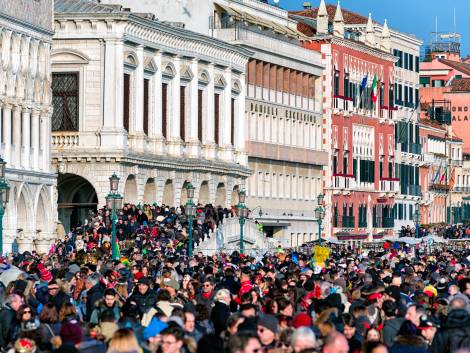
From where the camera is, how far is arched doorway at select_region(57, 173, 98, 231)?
78.9 m

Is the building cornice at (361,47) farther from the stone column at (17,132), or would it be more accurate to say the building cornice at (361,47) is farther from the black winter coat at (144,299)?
the black winter coat at (144,299)

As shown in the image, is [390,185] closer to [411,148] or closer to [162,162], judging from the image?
[411,148]

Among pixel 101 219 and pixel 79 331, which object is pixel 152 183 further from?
pixel 79 331

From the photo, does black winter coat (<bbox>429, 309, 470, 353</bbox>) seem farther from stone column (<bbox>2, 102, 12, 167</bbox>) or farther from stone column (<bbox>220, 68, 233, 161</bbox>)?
stone column (<bbox>220, 68, 233, 161</bbox>)

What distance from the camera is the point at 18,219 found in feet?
220

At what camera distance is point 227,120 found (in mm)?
88875

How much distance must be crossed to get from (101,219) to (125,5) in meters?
24.5

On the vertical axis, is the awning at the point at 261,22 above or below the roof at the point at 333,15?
below

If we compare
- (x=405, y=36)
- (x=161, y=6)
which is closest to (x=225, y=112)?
(x=161, y=6)

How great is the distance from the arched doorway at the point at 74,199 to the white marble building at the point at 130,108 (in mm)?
37

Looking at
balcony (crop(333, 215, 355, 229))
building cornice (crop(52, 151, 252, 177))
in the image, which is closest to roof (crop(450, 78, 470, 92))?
balcony (crop(333, 215, 355, 229))

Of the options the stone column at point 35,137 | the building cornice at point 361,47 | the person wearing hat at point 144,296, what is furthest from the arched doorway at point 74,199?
the person wearing hat at point 144,296

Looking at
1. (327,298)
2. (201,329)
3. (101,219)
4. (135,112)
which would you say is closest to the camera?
(201,329)

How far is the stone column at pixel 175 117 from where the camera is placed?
82250 mm
